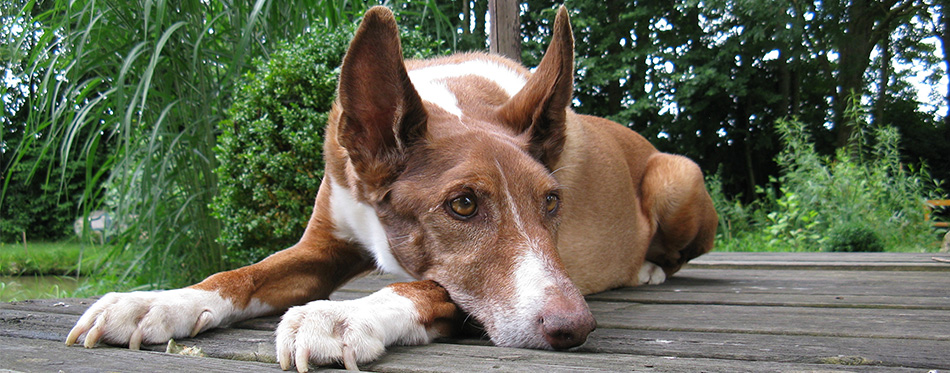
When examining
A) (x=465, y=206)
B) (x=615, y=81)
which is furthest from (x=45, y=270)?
(x=615, y=81)

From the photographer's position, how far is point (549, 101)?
206 cm

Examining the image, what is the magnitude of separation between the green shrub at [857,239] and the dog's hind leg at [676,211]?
3.33m

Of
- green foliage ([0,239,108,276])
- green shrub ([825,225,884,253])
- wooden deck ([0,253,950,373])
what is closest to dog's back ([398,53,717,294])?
wooden deck ([0,253,950,373])

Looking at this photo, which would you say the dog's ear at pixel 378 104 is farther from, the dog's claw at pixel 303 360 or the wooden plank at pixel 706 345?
the dog's claw at pixel 303 360

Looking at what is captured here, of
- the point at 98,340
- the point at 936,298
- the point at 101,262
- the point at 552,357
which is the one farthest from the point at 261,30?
the point at 936,298

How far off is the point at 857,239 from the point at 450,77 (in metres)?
4.95

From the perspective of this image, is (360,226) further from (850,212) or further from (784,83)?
(784,83)

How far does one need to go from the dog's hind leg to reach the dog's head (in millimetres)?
1298

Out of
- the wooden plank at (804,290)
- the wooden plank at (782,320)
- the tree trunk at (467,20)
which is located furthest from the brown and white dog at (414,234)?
the tree trunk at (467,20)

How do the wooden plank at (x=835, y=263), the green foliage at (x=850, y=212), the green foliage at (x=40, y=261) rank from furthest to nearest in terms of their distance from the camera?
1. the green foliage at (x=40, y=261)
2. the green foliage at (x=850, y=212)
3. the wooden plank at (x=835, y=263)

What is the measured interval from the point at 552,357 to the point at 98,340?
3.52 feet

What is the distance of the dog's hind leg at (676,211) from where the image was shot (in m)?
3.20

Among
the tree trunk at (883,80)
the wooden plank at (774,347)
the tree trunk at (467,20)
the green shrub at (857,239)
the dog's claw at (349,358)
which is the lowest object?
the green shrub at (857,239)

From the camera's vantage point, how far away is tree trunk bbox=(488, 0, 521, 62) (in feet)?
14.1
